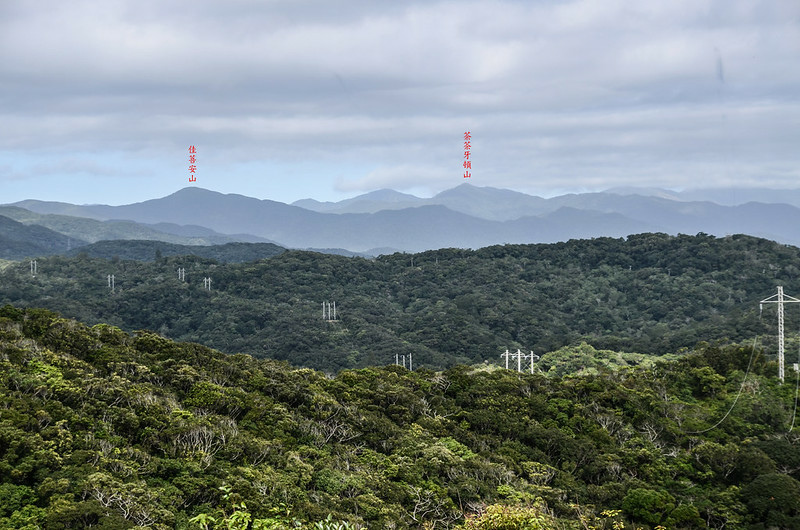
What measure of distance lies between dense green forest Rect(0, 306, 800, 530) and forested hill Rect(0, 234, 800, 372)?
41.7 m

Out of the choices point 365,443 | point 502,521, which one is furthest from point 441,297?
point 502,521

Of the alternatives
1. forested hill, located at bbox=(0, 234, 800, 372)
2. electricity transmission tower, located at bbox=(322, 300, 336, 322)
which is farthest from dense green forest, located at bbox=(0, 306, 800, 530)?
electricity transmission tower, located at bbox=(322, 300, 336, 322)

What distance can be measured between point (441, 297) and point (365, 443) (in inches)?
3785

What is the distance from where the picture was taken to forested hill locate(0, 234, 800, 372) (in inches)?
3981

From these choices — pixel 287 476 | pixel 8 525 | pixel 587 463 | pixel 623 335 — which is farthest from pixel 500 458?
pixel 623 335

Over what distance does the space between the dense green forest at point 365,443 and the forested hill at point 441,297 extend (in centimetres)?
4168

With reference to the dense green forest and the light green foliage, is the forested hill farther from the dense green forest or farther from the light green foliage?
the light green foliage

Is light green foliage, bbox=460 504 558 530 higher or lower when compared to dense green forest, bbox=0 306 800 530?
higher

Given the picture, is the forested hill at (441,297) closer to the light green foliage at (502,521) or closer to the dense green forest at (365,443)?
the dense green forest at (365,443)

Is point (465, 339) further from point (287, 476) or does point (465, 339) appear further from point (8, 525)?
point (8, 525)

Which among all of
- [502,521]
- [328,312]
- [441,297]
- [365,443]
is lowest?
[328,312]

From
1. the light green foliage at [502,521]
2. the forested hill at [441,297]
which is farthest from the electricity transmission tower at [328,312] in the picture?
the light green foliage at [502,521]

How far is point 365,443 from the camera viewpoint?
34.8 meters

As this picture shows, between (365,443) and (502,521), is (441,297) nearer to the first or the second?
(365,443)
